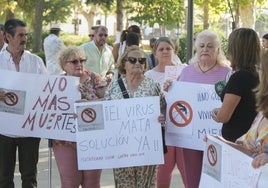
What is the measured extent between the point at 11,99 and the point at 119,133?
1197mm

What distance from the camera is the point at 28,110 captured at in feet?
19.4

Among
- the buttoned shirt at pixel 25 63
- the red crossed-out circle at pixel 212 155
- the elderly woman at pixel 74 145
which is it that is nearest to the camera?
the red crossed-out circle at pixel 212 155

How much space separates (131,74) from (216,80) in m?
0.83

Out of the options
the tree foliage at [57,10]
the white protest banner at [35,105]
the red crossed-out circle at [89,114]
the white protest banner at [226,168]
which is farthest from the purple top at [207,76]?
the tree foliage at [57,10]

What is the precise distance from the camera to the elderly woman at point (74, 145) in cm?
553

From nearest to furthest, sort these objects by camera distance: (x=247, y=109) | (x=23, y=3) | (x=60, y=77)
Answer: (x=247, y=109), (x=60, y=77), (x=23, y=3)

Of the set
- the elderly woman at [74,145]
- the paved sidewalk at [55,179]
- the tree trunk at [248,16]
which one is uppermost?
the tree trunk at [248,16]

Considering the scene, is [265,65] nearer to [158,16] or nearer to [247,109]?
[247,109]

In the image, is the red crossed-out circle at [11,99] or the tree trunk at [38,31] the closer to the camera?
the red crossed-out circle at [11,99]

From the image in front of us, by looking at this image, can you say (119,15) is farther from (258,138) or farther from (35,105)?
(258,138)

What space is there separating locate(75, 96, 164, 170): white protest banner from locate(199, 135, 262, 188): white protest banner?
38.7 inches

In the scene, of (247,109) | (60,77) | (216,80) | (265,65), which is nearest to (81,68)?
(60,77)

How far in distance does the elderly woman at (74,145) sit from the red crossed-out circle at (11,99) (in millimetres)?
567

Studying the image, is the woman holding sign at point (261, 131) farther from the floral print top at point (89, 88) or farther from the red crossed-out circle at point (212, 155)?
the floral print top at point (89, 88)
